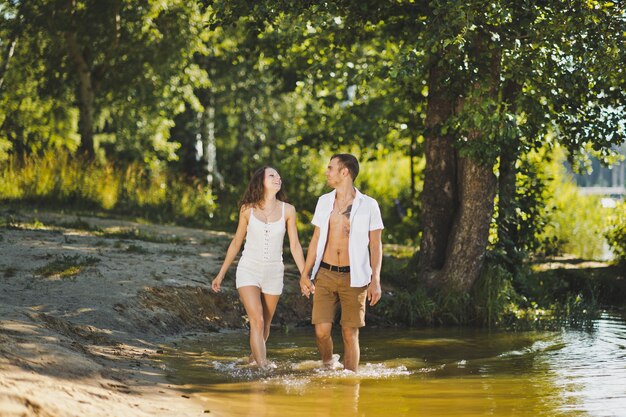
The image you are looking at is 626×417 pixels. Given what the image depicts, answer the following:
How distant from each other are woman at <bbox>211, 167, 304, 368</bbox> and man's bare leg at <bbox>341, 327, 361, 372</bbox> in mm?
743

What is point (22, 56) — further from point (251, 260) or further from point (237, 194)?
point (251, 260)

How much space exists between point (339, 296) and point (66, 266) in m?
4.87

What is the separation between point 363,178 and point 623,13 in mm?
14973

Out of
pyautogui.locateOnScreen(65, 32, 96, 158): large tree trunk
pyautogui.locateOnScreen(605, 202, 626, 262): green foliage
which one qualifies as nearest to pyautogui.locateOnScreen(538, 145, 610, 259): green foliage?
pyautogui.locateOnScreen(605, 202, 626, 262): green foliage

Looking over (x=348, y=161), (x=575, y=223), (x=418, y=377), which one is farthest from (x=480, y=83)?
(x=575, y=223)

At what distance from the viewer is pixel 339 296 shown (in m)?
9.00

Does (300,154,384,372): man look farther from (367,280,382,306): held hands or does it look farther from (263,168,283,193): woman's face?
(263,168,283,193): woman's face

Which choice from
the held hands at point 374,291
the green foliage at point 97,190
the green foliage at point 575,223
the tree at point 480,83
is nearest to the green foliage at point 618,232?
the green foliage at point 575,223

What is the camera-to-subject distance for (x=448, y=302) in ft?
45.3

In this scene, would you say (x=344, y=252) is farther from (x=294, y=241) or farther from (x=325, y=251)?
(x=294, y=241)

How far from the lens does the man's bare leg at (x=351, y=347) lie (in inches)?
354

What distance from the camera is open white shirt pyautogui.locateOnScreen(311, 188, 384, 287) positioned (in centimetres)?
877

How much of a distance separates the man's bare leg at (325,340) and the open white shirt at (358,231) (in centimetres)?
53

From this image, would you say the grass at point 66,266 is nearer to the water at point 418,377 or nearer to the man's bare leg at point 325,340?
the water at point 418,377
